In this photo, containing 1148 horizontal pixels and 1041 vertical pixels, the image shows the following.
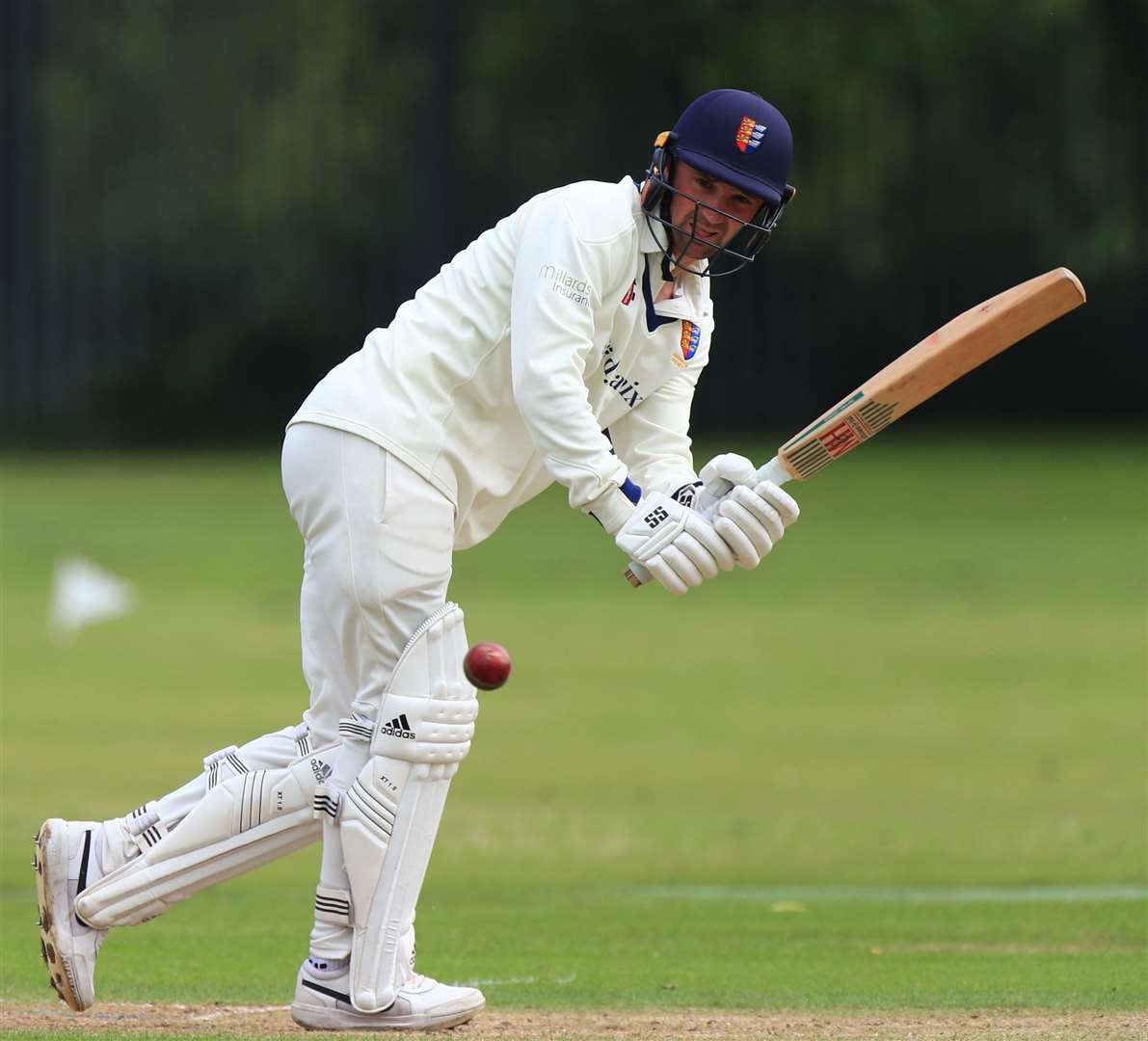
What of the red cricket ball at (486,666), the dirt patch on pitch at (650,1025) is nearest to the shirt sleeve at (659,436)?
the red cricket ball at (486,666)

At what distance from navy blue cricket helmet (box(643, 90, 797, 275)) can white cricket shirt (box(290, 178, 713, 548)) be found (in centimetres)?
7

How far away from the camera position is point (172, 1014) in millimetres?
4520

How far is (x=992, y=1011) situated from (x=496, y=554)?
14.5 m

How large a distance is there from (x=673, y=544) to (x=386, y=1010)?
3.62ft

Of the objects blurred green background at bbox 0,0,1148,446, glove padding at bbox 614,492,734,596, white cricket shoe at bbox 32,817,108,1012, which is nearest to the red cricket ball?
glove padding at bbox 614,492,734,596

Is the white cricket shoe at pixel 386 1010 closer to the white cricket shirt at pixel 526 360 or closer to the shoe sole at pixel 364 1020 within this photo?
the shoe sole at pixel 364 1020

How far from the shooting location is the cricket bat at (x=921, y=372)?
4.31m

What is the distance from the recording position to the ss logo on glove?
13.6ft

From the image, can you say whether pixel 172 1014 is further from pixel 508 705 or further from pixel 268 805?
pixel 508 705

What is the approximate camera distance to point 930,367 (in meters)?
4.36

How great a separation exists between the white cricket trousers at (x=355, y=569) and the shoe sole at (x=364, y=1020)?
0.39ft

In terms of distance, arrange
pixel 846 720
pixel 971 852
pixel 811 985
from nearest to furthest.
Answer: pixel 811 985 → pixel 971 852 → pixel 846 720

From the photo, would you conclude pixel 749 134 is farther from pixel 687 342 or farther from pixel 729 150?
pixel 687 342

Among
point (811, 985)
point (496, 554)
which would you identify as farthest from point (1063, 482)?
point (811, 985)
